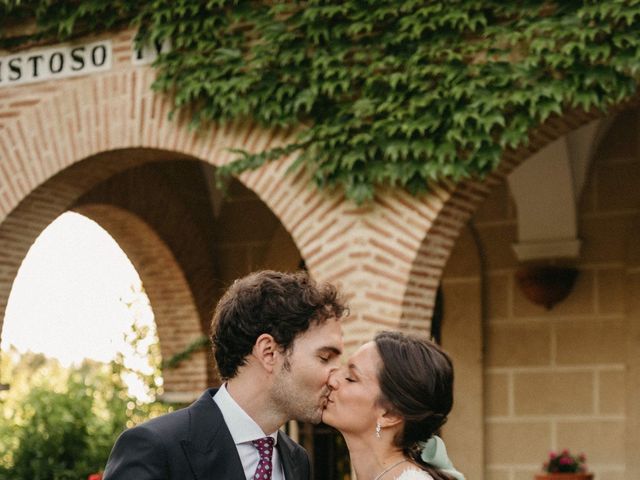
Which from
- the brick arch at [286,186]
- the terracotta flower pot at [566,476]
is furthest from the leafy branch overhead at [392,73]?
the terracotta flower pot at [566,476]

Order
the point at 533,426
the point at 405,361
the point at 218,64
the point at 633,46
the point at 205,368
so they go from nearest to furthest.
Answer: the point at 405,361, the point at 633,46, the point at 218,64, the point at 533,426, the point at 205,368

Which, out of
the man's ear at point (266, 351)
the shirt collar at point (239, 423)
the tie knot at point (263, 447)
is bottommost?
the tie knot at point (263, 447)

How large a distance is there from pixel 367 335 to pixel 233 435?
14.5 feet

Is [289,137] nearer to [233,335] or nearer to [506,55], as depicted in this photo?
[506,55]

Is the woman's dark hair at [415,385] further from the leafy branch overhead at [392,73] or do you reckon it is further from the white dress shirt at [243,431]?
the leafy branch overhead at [392,73]

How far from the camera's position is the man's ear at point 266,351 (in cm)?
368

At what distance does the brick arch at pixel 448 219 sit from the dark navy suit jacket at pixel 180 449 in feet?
14.7

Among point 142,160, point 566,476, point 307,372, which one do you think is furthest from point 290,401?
point 566,476

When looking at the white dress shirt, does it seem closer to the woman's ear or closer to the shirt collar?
the shirt collar

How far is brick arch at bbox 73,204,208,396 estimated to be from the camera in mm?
11781

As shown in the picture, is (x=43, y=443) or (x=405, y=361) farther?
(x=43, y=443)

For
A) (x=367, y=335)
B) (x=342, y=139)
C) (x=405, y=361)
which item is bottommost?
(x=405, y=361)

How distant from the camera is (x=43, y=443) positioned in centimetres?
1070

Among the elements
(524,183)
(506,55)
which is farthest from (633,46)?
(524,183)
